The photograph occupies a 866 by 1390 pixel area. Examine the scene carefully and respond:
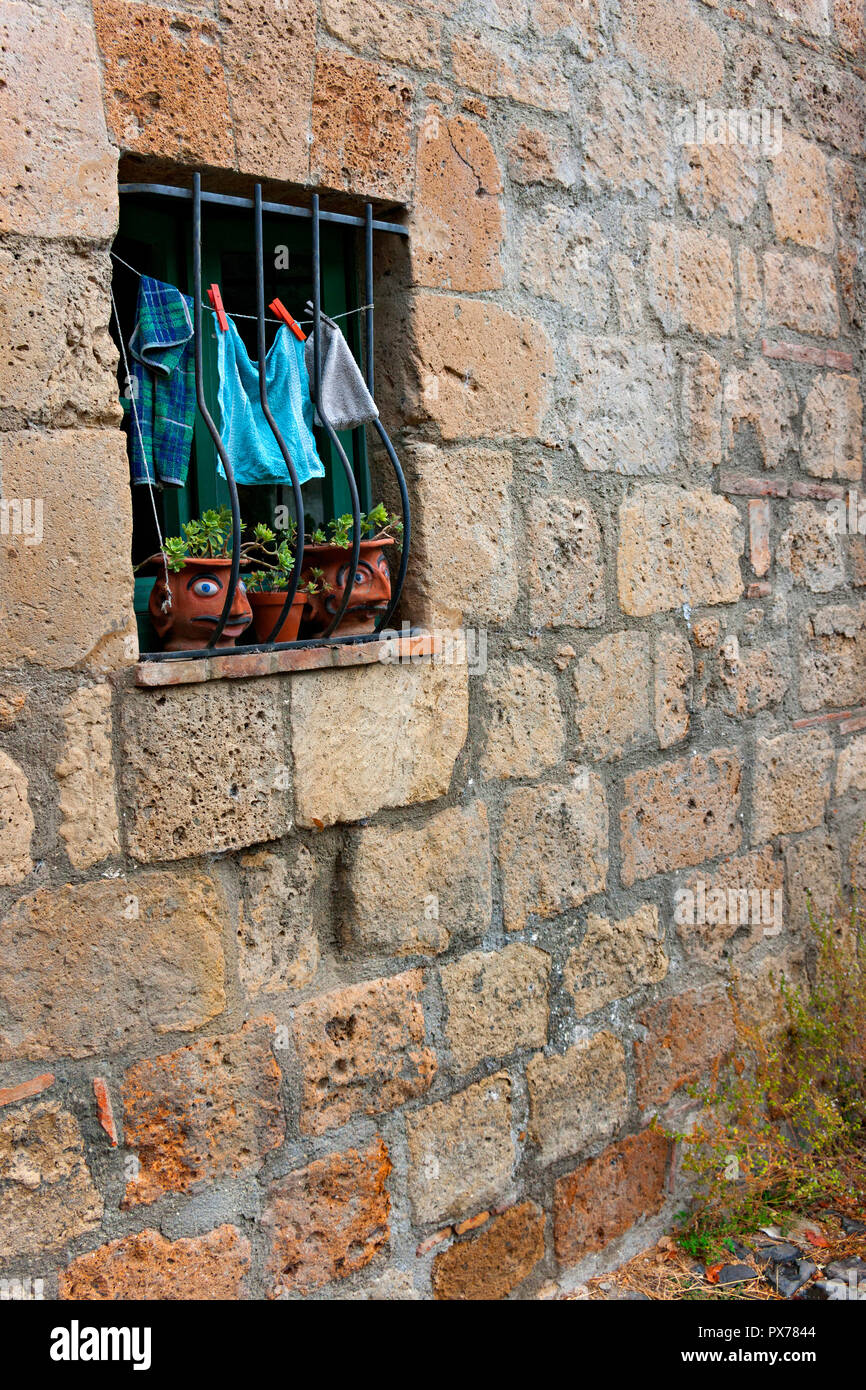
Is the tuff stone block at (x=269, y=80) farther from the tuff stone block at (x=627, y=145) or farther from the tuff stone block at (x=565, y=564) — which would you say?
the tuff stone block at (x=565, y=564)

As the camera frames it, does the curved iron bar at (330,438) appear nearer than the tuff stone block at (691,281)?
Yes

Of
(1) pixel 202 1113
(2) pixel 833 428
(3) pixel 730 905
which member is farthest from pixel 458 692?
(2) pixel 833 428

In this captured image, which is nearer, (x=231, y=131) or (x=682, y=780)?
(x=231, y=131)

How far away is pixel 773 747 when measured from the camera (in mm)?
3496

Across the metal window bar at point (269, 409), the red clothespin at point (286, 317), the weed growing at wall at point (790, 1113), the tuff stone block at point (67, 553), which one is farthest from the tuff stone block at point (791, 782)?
the tuff stone block at point (67, 553)

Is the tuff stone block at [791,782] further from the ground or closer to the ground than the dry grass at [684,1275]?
further from the ground

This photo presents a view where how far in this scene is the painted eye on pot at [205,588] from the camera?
7.29 feet

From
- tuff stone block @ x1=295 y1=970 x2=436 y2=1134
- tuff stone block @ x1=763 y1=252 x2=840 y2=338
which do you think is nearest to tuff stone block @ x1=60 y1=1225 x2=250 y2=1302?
tuff stone block @ x1=295 y1=970 x2=436 y2=1134

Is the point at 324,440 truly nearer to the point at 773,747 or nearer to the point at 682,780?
the point at 682,780

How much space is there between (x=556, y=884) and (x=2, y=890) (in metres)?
1.37

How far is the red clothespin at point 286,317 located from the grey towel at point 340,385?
0.02m

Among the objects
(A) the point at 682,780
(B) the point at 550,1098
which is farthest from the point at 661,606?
(B) the point at 550,1098

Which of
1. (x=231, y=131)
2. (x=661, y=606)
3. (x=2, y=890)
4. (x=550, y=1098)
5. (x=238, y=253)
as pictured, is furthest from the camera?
(x=661, y=606)

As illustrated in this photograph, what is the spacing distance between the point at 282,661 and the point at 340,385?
63cm
